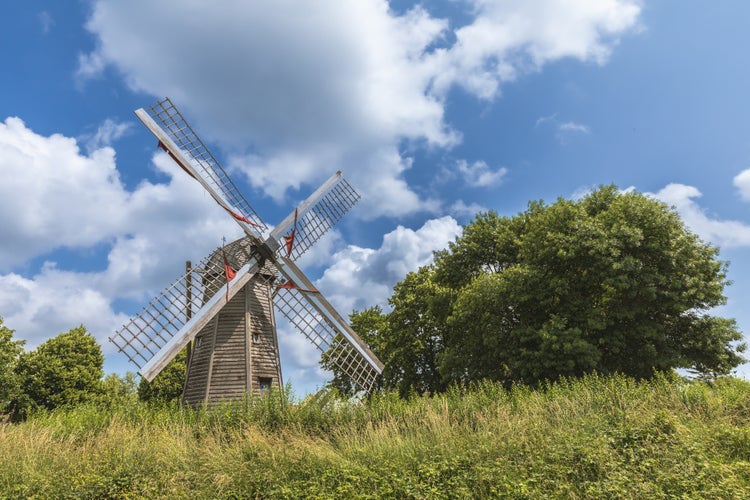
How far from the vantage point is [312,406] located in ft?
46.4

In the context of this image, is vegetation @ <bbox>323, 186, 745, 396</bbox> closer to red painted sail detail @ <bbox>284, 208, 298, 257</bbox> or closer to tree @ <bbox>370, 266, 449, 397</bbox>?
tree @ <bbox>370, 266, 449, 397</bbox>

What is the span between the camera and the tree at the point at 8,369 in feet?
98.9

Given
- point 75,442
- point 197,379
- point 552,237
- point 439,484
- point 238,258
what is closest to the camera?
point 439,484

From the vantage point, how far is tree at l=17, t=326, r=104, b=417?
32.0m

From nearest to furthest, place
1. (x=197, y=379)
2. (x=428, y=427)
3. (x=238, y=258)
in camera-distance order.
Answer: (x=428, y=427) → (x=197, y=379) → (x=238, y=258)

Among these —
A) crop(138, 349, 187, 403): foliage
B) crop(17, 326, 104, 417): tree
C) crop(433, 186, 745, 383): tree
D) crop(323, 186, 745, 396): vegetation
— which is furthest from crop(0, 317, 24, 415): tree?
crop(433, 186, 745, 383): tree

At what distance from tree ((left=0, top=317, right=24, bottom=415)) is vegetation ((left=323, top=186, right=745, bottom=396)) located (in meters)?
23.7

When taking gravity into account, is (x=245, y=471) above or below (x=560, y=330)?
below

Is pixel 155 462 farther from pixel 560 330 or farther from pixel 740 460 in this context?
pixel 560 330

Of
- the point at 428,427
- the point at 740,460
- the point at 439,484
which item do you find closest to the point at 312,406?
the point at 428,427

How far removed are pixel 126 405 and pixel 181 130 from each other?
412 inches

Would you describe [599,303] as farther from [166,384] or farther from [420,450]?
[166,384]

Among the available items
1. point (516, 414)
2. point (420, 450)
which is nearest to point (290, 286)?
point (420, 450)

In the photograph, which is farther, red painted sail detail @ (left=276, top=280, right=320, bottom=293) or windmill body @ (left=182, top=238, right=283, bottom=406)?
red painted sail detail @ (left=276, top=280, right=320, bottom=293)
